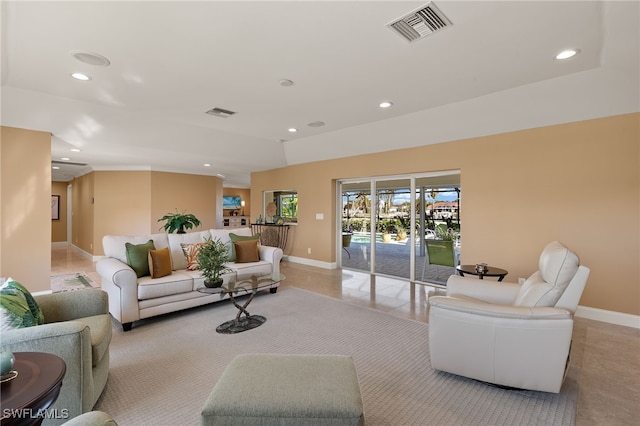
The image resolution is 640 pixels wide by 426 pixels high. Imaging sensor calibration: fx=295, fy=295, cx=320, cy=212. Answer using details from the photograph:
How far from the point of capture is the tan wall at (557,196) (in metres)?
3.52

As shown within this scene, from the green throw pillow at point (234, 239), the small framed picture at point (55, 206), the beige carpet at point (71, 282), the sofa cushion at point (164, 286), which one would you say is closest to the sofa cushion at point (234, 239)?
the green throw pillow at point (234, 239)

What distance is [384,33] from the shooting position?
254 cm

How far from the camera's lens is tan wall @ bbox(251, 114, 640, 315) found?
139 inches

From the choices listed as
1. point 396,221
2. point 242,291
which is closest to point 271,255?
point 242,291

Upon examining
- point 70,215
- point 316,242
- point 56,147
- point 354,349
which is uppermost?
point 56,147

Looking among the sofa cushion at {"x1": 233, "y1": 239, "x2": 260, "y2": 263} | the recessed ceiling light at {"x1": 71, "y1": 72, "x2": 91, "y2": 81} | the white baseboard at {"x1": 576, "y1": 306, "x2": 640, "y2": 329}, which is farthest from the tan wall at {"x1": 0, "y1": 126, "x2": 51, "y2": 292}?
the white baseboard at {"x1": 576, "y1": 306, "x2": 640, "y2": 329}

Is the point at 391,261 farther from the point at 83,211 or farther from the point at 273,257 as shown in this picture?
the point at 83,211

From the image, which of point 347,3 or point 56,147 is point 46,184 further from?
point 347,3

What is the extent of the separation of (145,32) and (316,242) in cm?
535

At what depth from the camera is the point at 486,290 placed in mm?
2994

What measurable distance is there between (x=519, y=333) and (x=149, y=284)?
370cm

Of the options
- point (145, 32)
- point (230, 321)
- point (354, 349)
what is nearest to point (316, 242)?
point (230, 321)

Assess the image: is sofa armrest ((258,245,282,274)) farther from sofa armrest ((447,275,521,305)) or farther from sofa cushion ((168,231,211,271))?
sofa armrest ((447,275,521,305))

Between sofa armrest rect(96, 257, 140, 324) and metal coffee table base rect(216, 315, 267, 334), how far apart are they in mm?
983
